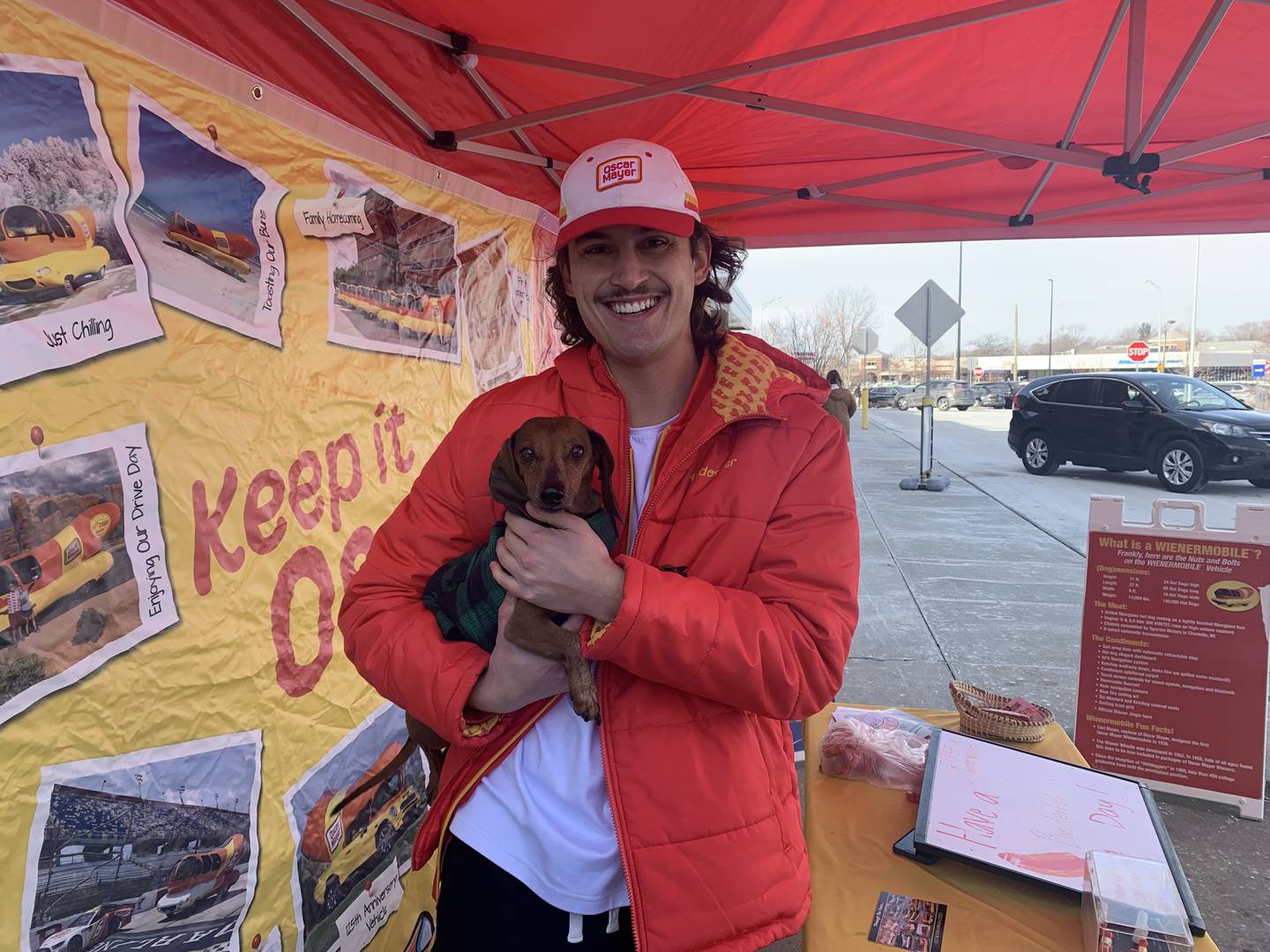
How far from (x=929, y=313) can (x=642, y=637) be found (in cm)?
1323

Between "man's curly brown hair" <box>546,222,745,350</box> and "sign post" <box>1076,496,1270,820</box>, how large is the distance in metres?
Result: 2.43

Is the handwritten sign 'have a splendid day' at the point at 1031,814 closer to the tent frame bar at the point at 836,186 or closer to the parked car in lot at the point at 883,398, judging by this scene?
the tent frame bar at the point at 836,186

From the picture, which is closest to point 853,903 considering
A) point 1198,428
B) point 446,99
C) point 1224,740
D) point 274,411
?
point 274,411

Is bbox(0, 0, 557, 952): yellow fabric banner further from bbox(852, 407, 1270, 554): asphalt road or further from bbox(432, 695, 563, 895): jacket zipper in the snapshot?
bbox(852, 407, 1270, 554): asphalt road

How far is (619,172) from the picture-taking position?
→ 1.46 meters

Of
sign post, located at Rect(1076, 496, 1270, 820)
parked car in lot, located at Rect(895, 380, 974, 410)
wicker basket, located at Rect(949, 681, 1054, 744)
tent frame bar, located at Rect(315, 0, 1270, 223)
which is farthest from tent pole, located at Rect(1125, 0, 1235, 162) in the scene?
parked car in lot, located at Rect(895, 380, 974, 410)

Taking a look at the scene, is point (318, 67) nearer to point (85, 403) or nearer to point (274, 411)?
point (274, 411)

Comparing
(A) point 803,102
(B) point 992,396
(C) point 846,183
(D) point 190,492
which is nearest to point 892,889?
(D) point 190,492

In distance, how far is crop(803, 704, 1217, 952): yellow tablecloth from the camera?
59.8 inches

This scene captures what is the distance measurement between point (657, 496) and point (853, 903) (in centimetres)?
109

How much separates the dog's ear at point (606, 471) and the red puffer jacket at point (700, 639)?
0.08 ft

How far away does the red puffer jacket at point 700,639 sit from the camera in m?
1.21

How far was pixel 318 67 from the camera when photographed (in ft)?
7.43

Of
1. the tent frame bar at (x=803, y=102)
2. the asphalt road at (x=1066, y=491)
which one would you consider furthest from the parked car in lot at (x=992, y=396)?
the tent frame bar at (x=803, y=102)
